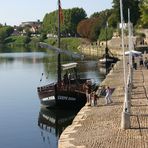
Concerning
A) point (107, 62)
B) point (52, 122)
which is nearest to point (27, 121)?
point (52, 122)

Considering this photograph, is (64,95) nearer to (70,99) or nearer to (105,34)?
(70,99)

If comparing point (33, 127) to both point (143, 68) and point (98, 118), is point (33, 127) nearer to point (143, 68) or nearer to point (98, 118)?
point (98, 118)

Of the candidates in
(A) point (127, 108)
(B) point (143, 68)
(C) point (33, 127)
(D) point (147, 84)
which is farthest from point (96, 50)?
(A) point (127, 108)

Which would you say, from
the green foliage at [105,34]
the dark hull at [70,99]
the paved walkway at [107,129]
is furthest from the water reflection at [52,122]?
the green foliage at [105,34]

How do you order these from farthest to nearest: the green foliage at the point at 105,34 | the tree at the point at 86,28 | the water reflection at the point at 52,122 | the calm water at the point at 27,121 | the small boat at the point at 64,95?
the tree at the point at 86,28, the green foliage at the point at 105,34, the small boat at the point at 64,95, the water reflection at the point at 52,122, the calm water at the point at 27,121

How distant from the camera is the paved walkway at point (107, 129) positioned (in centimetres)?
2164

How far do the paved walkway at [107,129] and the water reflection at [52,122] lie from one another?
252 cm

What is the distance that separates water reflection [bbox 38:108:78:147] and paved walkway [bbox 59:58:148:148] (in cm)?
252

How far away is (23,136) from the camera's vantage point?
3064 centimetres

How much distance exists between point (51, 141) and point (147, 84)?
50.3ft

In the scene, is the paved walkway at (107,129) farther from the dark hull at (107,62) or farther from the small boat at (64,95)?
the dark hull at (107,62)

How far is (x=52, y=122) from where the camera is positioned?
35.6m

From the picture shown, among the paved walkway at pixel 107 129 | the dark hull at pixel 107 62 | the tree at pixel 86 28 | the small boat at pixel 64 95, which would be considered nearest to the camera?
the paved walkway at pixel 107 129

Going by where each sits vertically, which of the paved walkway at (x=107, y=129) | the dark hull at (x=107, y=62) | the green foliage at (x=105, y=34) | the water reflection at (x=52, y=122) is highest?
the green foliage at (x=105, y=34)
